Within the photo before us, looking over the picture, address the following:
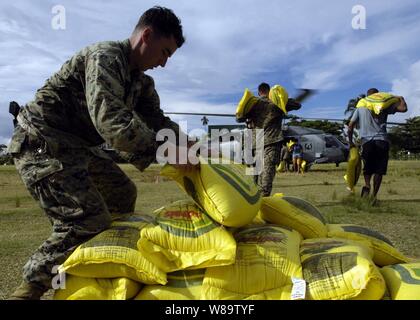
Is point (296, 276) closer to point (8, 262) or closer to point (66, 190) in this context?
point (66, 190)

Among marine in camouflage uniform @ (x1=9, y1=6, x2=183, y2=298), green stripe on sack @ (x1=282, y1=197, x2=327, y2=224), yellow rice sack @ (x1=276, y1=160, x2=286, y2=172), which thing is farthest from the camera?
yellow rice sack @ (x1=276, y1=160, x2=286, y2=172)

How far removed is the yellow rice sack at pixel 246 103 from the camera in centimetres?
625

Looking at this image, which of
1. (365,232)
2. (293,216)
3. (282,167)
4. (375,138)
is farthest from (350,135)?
(282,167)

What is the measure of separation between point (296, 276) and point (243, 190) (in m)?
0.50

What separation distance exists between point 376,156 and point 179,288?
5.03 m

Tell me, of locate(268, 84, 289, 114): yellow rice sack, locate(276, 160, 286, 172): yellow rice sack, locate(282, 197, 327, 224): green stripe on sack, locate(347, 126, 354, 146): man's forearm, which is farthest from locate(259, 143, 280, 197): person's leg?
locate(276, 160, 286, 172): yellow rice sack

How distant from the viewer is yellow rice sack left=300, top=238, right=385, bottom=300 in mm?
1866

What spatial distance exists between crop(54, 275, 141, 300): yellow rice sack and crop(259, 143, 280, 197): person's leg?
3.97 m

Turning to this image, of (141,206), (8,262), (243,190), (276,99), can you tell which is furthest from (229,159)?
(141,206)

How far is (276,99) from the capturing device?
20.9 ft

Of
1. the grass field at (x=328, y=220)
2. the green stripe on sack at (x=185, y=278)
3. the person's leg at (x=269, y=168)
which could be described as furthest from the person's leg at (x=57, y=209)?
the person's leg at (x=269, y=168)

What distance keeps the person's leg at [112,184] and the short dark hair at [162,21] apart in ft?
2.77

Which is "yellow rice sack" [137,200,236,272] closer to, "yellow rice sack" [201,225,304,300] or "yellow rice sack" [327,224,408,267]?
"yellow rice sack" [201,225,304,300]
